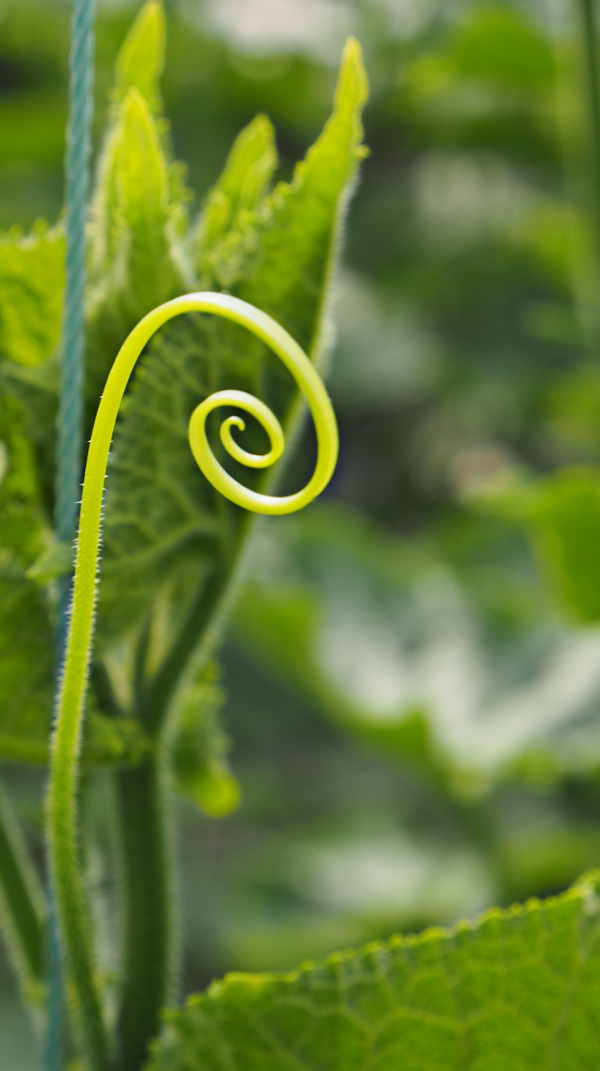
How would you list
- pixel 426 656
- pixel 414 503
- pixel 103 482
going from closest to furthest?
pixel 103 482
pixel 426 656
pixel 414 503

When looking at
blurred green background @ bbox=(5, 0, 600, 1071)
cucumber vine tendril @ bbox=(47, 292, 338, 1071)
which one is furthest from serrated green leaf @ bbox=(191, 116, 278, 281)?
blurred green background @ bbox=(5, 0, 600, 1071)

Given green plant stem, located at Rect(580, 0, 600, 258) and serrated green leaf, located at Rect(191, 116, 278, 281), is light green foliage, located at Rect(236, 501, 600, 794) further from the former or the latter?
serrated green leaf, located at Rect(191, 116, 278, 281)

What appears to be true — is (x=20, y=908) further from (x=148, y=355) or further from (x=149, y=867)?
(x=148, y=355)

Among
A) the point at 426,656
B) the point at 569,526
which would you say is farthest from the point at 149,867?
the point at 426,656

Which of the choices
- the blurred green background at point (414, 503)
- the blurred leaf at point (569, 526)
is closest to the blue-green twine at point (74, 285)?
the blurred green background at point (414, 503)

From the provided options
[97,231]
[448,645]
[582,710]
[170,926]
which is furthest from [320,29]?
[170,926]

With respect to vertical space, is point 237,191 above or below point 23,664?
above
